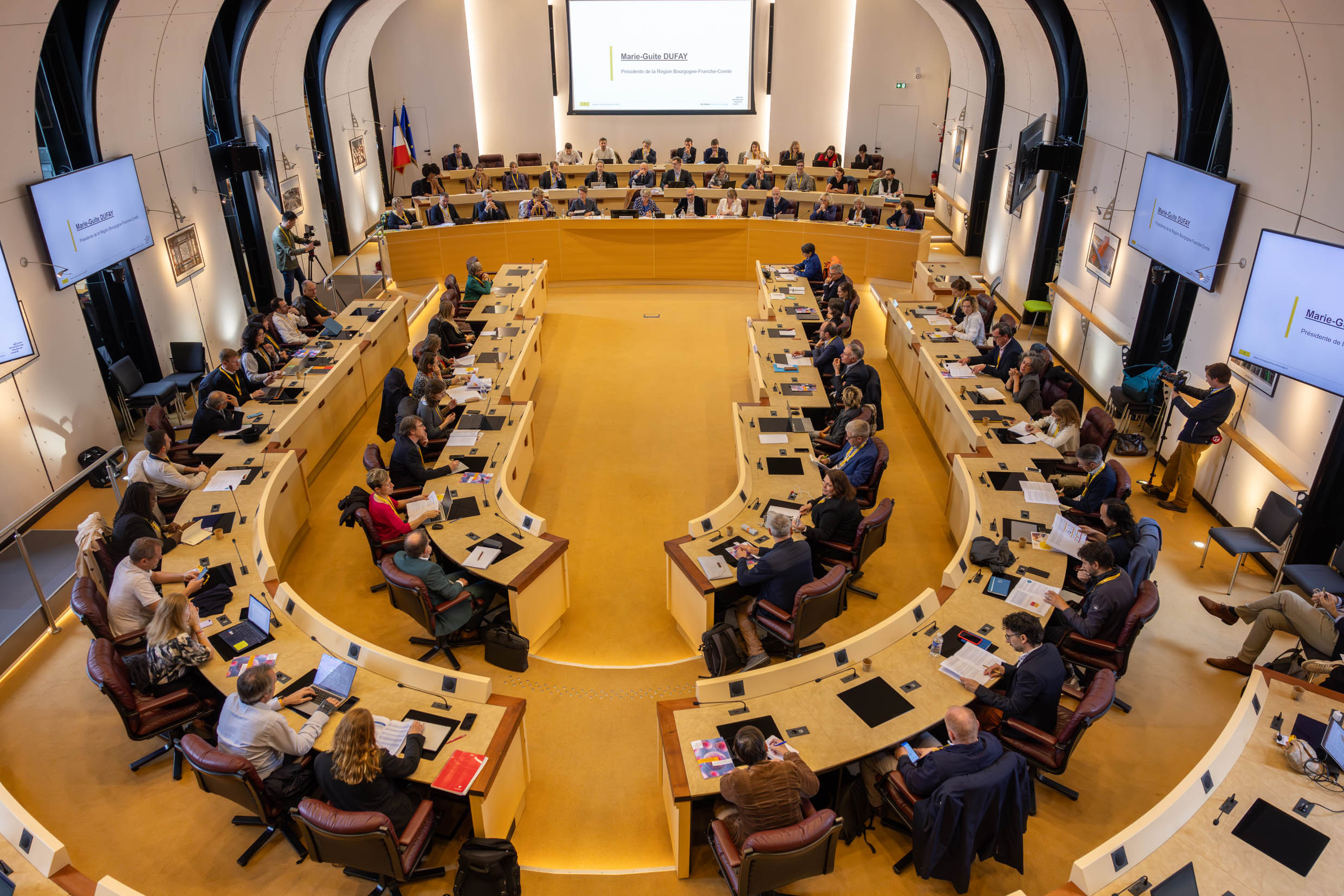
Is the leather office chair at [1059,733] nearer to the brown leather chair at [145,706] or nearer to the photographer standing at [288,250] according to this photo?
the brown leather chair at [145,706]

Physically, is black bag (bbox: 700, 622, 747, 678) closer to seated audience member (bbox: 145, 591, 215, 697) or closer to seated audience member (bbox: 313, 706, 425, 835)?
seated audience member (bbox: 313, 706, 425, 835)

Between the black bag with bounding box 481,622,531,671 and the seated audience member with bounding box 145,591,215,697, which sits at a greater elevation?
the seated audience member with bounding box 145,591,215,697

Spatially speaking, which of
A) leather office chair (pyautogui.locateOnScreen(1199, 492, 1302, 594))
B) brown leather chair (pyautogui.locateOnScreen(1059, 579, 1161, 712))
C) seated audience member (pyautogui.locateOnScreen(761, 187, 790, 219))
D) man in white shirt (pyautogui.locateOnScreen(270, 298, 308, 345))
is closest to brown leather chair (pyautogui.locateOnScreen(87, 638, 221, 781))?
brown leather chair (pyautogui.locateOnScreen(1059, 579, 1161, 712))

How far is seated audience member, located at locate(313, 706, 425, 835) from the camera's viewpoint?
14.3 feet

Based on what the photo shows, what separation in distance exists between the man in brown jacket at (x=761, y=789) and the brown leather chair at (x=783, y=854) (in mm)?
55

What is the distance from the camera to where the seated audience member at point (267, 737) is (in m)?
4.74

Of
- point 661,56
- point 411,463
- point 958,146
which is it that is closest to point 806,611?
point 411,463

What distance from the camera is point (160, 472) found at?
7406 millimetres

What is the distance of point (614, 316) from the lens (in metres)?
14.1

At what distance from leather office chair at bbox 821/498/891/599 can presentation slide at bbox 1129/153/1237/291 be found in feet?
14.8

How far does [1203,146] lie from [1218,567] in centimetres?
469

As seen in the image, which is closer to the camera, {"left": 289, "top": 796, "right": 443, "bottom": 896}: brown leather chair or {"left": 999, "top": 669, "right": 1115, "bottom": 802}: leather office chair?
{"left": 289, "top": 796, "right": 443, "bottom": 896}: brown leather chair

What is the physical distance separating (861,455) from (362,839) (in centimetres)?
532

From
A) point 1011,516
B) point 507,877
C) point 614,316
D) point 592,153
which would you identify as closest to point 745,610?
point 1011,516
